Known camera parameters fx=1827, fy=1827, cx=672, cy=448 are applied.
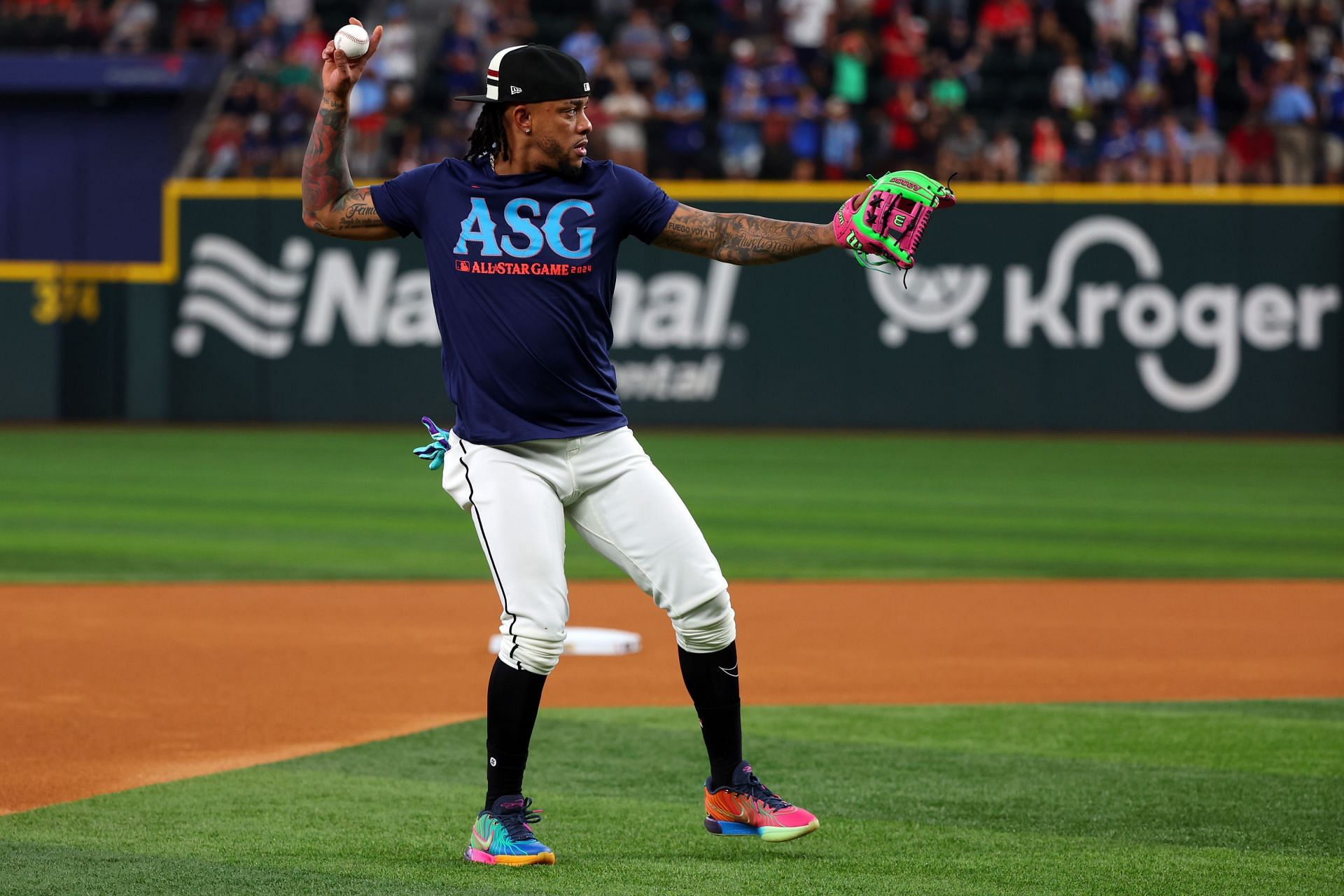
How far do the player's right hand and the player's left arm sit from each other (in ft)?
2.92

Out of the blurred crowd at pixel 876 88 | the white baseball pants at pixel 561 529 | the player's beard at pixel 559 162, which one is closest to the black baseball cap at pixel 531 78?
the player's beard at pixel 559 162

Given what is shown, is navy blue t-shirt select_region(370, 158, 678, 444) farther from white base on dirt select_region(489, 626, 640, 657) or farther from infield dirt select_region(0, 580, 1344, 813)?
white base on dirt select_region(489, 626, 640, 657)

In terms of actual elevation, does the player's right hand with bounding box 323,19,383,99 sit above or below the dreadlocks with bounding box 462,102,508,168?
above

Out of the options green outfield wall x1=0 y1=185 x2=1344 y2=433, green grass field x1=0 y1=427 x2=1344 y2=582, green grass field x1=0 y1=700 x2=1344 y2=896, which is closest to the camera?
green grass field x1=0 y1=700 x2=1344 y2=896

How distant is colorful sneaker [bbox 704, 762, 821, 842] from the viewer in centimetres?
474

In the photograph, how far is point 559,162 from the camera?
4691 millimetres

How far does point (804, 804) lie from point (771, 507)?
9187 mm

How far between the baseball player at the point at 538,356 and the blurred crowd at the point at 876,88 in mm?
16492

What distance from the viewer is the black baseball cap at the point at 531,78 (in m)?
4.62

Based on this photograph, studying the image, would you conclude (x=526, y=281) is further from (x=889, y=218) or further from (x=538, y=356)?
(x=889, y=218)

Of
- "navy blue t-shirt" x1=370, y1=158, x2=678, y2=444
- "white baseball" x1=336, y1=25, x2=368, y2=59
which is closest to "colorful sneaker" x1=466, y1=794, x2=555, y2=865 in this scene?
"navy blue t-shirt" x1=370, y1=158, x2=678, y2=444

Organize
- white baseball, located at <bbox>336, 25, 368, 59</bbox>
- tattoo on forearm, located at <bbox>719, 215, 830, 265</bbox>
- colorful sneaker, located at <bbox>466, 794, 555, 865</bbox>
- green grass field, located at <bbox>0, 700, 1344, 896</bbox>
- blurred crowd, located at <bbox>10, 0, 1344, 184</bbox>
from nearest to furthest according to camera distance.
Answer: green grass field, located at <bbox>0, 700, 1344, 896</bbox> < colorful sneaker, located at <bbox>466, 794, 555, 865</bbox> < white baseball, located at <bbox>336, 25, 368, 59</bbox> < tattoo on forearm, located at <bbox>719, 215, 830, 265</bbox> < blurred crowd, located at <bbox>10, 0, 1344, 184</bbox>

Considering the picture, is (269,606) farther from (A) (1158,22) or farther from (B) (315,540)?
(A) (1158,22)

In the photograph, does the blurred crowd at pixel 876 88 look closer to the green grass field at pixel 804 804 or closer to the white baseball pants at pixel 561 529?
the green grass field at pixel 804 804
